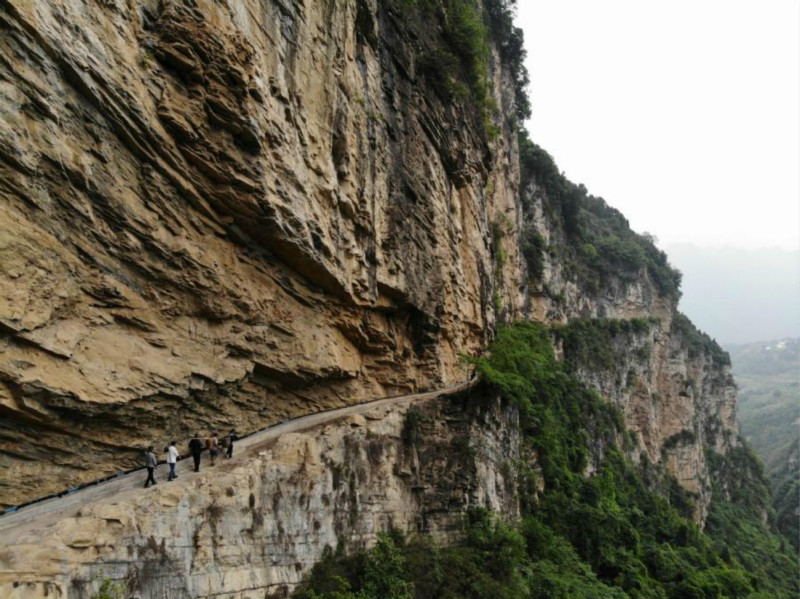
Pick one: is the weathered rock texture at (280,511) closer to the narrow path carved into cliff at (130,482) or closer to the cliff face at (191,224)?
the narrow path carved into cliff at (130,482)

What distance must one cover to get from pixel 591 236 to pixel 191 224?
55635 millimetres

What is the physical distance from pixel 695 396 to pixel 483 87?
175ft

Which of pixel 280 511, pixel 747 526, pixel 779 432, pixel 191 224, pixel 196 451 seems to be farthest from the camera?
pixel 779 432

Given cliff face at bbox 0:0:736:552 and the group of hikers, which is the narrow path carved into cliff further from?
cliff face at bbox 0:0:736:552

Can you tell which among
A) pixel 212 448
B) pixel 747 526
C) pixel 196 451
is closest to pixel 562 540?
pixel 212 448

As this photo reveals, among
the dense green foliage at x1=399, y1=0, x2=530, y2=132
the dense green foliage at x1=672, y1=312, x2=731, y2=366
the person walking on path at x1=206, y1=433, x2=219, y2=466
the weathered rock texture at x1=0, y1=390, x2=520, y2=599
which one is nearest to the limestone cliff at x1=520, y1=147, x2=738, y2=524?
the dense green foliage at x1=672, y1=312, x2=731, y2=366

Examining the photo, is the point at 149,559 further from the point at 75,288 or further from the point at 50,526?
the point at 75,288

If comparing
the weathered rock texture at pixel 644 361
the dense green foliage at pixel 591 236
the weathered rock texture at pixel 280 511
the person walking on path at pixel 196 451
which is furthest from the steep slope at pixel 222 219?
the dense green foliage at pixel 591 236

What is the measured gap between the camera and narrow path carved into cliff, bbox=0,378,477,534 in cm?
730

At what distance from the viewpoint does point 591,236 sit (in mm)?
58938

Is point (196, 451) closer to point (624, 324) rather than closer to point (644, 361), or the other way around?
point (624, 324)

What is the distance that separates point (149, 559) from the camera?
307 inches

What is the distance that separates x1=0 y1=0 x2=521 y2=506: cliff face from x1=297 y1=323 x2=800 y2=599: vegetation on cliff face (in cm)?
495

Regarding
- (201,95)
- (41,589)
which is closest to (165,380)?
(41,589)
